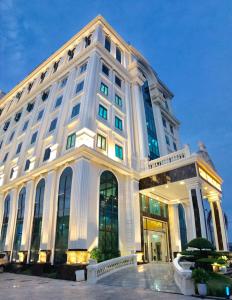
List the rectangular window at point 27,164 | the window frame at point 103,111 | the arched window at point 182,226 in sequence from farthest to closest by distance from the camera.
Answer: the arched window at point 182,226 < the rectangular window at point 27,164 < the window frame at point 103,111

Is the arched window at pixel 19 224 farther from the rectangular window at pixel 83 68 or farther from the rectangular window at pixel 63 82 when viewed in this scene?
the rectangular window at pixel 83 68

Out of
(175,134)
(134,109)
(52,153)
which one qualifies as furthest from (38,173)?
(175,134)

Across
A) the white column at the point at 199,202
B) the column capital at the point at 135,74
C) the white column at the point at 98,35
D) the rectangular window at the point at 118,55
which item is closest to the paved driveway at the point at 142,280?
the white column at the point at 199,202

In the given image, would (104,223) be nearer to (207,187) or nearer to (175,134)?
(207,187)

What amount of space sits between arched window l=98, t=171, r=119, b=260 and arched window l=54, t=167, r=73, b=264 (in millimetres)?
2430

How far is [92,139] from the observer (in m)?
18.5

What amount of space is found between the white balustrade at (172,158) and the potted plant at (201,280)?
1016cm

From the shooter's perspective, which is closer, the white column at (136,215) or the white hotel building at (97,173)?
the white hotel building at (97,173)

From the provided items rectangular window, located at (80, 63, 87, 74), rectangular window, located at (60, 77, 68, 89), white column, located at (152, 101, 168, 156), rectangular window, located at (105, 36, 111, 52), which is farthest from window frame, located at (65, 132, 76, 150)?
rectangular window, located at (105, 36, 111, 52)

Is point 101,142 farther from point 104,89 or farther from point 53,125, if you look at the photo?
point 104,89

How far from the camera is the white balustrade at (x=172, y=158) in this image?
18281mm

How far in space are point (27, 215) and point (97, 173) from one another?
308 inches

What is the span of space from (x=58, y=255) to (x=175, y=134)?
24.7 m

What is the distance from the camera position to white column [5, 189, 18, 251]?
21391 millimetres
